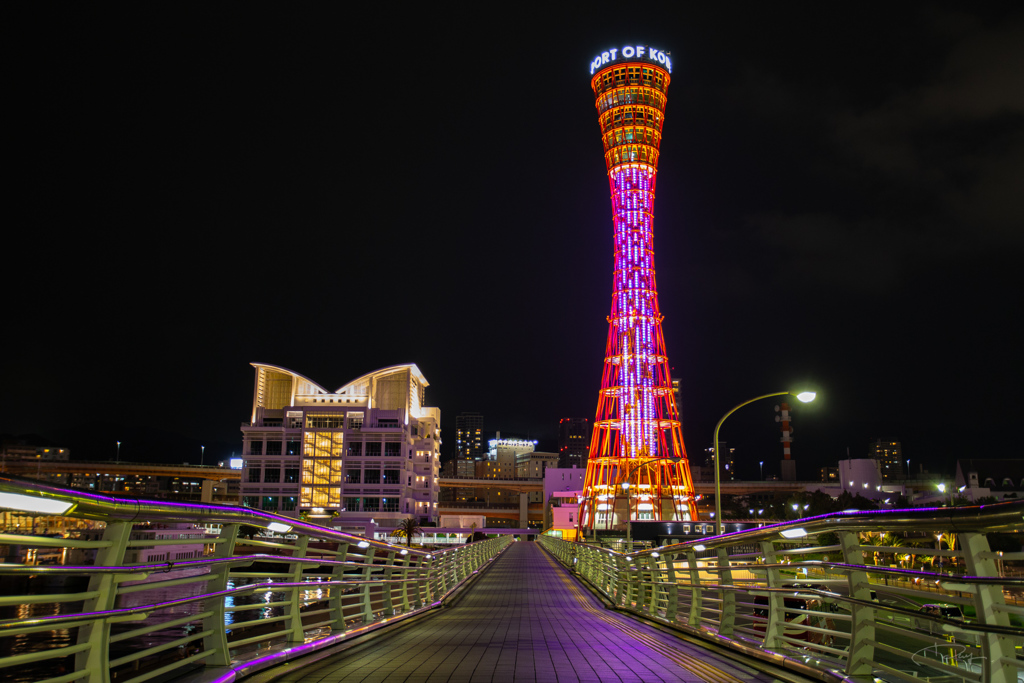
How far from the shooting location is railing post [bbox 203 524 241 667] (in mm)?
5621

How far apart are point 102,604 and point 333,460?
8500 centimetres

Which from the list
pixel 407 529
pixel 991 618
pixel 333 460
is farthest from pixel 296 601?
pixel 333 460

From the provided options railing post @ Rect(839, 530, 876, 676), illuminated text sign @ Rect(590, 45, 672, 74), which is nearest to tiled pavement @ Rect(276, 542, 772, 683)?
railing post @ Rect(839, 530, 876, 676)

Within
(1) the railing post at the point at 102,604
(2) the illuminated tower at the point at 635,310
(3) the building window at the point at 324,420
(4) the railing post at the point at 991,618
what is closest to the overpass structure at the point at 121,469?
(3) the building window at the point at 324,420

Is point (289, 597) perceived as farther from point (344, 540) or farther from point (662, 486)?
point (662, 486)

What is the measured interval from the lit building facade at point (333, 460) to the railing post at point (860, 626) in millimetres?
78818

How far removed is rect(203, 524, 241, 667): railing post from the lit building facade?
77.4 meters

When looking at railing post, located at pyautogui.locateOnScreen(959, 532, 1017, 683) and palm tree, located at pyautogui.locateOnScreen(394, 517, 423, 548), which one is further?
palm tree, located at pyautogui.locateOnScreen(394, 517, 423, 548)

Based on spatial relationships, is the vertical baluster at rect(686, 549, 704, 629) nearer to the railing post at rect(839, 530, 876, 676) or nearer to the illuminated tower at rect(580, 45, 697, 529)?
the railing post at rect(839, 530, 876, 676)

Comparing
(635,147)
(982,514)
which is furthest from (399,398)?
(982,514)

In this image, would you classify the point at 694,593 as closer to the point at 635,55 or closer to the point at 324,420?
the point at 635,55

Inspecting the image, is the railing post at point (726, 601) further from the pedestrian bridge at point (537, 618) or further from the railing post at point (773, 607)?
the railing post at point (773, 607)

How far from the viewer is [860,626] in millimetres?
5457

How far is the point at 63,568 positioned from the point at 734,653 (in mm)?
6427
